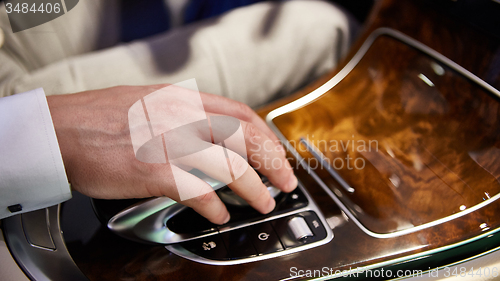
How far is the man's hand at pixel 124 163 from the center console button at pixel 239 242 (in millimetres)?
18

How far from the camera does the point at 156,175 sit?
1.18 ft

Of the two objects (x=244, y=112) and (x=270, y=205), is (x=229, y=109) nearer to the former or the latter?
(x=244, y=112)

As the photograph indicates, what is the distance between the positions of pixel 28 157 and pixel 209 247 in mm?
214

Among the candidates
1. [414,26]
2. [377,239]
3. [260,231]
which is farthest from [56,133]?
[414,26]

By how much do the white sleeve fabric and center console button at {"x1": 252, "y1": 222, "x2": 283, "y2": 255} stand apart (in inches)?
8.4

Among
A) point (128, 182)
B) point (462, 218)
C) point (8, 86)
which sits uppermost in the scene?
point (8, 86)

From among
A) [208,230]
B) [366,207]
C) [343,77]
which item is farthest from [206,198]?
[343,77]

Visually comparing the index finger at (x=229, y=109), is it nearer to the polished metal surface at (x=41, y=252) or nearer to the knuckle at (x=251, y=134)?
the knuckle at (x=251, y=134)

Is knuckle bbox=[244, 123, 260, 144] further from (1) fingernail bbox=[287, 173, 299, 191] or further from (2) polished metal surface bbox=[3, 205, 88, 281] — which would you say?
(2) polished metal surface bbox=[3, 205, 88, 281]

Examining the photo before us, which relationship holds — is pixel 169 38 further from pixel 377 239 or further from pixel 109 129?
pixel 377 239

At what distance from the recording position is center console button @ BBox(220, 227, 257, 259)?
37 centimetres

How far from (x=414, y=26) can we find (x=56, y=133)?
0.50 m

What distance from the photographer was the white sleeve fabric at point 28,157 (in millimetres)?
364

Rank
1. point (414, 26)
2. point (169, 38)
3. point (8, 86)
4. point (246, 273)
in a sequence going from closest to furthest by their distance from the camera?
point (246, 273) → point (414, 26) → point (8, 86) → point (169, 38)
